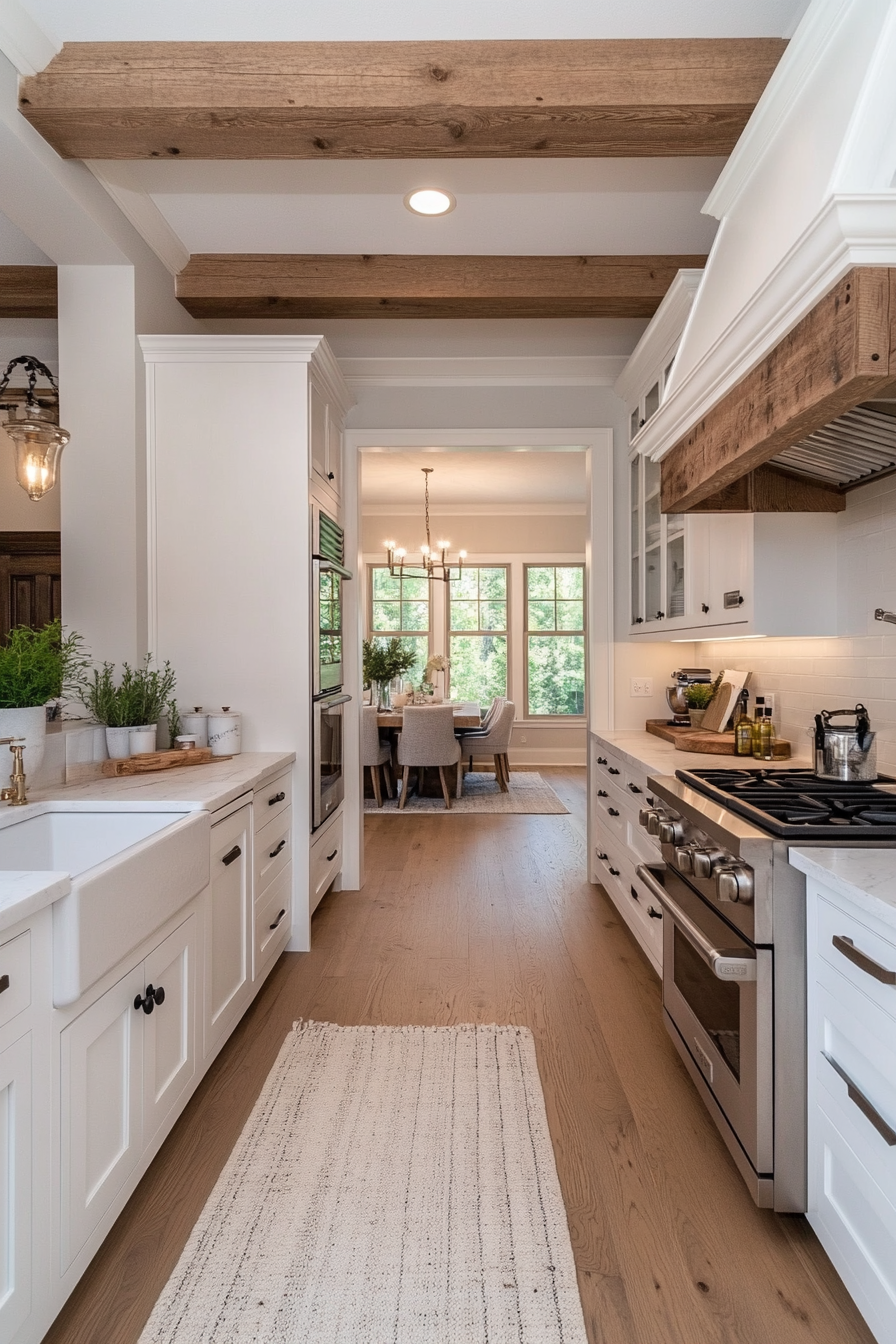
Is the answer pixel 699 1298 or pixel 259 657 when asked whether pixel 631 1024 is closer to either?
pixel 699 1298

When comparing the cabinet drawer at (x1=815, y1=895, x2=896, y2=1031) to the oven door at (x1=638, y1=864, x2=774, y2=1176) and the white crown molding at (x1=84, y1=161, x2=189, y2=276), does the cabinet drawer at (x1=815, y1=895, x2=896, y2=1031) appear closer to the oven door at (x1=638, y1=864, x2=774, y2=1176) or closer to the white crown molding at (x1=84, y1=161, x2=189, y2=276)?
the oven door at (x1=638, y1=864, x2=774, y2=1176)

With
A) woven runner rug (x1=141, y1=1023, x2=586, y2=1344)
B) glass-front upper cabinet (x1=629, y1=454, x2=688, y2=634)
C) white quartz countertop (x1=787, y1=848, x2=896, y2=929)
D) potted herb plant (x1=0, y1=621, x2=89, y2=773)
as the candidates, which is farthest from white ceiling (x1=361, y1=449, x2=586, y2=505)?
white quartz countertop (x1=787, y1=848, x2=896, y2=929)

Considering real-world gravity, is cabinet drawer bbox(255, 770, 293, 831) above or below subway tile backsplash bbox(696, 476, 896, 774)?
below

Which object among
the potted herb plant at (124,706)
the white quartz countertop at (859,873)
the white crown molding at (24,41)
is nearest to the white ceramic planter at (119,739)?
the potted herb plant at (124,706)

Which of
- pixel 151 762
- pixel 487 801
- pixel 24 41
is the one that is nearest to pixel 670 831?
pixel 151 762

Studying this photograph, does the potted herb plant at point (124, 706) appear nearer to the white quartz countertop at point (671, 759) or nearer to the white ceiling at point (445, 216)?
the white ceiling at point (445, 216)

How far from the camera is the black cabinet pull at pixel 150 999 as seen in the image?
1724 mm

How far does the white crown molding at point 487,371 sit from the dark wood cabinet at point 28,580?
5.88 ft

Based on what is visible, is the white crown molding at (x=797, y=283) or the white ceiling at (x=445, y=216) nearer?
the white crown molding at (x=797, y=283)

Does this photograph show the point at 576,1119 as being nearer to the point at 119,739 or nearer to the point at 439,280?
the point at 119,739

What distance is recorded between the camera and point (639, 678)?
14.1 ft

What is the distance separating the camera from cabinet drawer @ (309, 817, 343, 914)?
352 cm

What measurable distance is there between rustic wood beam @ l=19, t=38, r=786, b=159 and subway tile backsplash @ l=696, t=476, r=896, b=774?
47.4 inches

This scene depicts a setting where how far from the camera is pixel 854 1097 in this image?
1.40m
